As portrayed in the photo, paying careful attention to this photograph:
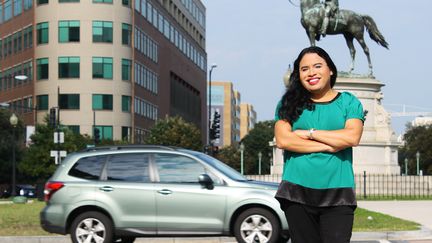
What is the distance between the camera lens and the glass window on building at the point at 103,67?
3078 inches

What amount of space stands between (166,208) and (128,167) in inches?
34.5

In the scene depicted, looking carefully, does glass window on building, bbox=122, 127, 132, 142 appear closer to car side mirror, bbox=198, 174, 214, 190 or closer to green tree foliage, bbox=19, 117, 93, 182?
green tree foliage, bbox=19, 117, 93, 182

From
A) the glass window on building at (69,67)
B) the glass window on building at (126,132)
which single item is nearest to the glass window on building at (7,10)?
the glass window on building at (69,67)

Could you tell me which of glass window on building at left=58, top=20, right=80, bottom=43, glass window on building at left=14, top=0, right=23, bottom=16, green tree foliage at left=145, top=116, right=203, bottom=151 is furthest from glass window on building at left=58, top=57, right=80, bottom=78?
green tree foliage at left=145, top=116, right=203, bottom=151

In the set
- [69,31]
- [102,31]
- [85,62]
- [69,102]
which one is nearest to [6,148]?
[69,102]

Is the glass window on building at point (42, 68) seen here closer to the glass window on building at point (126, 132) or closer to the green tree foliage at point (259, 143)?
the glass window on building at point (126, 132)

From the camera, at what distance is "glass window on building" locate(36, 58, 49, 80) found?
3113 inches

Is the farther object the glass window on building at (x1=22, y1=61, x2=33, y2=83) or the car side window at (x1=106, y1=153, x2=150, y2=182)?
the glass window on building at (x1=22, y1=61, x2=33, y2=83)

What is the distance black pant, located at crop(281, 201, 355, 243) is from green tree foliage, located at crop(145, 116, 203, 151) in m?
60.3

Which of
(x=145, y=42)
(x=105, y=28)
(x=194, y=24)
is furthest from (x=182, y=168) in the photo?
(x=194, y=24)

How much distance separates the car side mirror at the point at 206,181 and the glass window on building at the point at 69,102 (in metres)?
65.6

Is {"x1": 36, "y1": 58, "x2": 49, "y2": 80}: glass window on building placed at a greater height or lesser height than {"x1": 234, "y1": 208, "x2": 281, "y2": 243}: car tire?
greater

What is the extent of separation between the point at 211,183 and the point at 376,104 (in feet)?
81.4

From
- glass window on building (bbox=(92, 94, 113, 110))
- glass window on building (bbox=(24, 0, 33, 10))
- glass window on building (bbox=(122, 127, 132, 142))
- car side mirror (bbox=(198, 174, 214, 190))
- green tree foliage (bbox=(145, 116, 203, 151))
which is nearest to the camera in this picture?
car side mirror (bbox=(198, 174, 214, 190))
